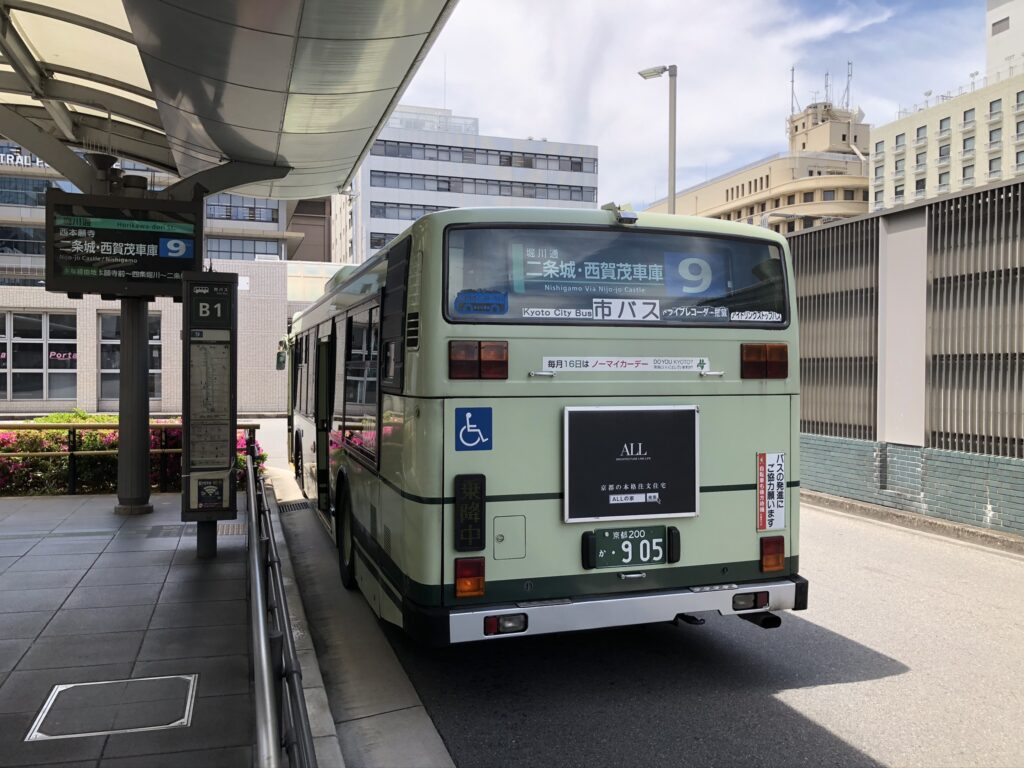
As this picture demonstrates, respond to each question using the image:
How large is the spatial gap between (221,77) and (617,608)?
17.8 ft

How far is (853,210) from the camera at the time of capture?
10144 centimetres

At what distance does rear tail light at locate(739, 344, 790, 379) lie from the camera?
5676mm

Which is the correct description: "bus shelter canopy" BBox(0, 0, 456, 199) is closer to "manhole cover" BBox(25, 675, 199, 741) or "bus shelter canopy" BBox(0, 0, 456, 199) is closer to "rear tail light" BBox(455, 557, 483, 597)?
"rear tail light" BBox(455, 557, 483, 597)

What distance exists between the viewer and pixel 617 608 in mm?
5184

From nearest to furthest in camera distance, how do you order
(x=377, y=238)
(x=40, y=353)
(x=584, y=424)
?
(x=584, y=424) < (x=40, y=353) < (x=377, y=238)

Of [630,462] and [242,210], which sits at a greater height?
[242,210]

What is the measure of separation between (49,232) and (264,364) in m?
29.0

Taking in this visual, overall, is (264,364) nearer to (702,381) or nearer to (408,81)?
(408,81)

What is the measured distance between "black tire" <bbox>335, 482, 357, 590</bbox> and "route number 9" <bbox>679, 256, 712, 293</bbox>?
3.79 meters

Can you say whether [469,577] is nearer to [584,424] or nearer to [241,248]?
[584,424]

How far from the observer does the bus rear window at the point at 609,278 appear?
5188mm

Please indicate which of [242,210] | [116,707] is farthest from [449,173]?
[116,707]

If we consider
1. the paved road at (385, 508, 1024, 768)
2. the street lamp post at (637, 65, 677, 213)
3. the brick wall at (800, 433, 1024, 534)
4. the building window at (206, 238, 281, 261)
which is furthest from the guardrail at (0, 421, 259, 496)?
the building window at (206, 238, 281, 261)

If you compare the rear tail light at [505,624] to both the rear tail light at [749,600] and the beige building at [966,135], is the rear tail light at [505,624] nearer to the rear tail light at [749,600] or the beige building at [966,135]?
the rear tail light at [749,600]
